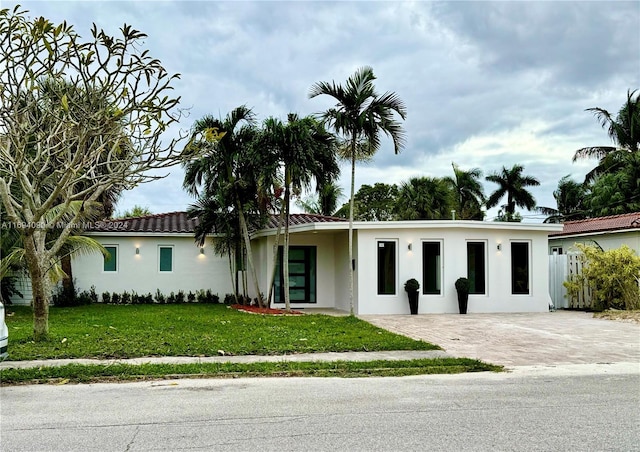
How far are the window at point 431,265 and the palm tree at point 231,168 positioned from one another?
5.39 metres

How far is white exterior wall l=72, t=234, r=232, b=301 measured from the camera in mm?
22672

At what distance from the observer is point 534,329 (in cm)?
1416

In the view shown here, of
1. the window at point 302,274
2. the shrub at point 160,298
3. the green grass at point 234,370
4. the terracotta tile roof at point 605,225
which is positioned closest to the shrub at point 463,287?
the window at point 302,274

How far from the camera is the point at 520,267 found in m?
18.8

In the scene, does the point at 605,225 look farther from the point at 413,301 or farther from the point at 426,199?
the point at 426,199

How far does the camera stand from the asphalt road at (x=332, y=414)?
210 inches

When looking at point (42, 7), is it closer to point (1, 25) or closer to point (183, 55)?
point (1, 25)

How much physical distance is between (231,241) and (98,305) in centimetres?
547

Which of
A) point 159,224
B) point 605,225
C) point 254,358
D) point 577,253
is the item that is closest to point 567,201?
point 605,225

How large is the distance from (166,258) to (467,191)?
2372cm

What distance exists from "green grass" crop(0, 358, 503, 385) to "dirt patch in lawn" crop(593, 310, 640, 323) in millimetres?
8793

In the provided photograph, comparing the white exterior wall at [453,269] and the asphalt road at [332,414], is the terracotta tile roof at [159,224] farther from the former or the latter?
the asphalt road at [332,414]

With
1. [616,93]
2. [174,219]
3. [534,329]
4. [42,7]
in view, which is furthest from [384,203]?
[42,7]

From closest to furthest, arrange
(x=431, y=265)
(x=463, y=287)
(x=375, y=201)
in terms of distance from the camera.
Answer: (x=463, y=287)
(x=431, y=265)
(x=375, y=201)
